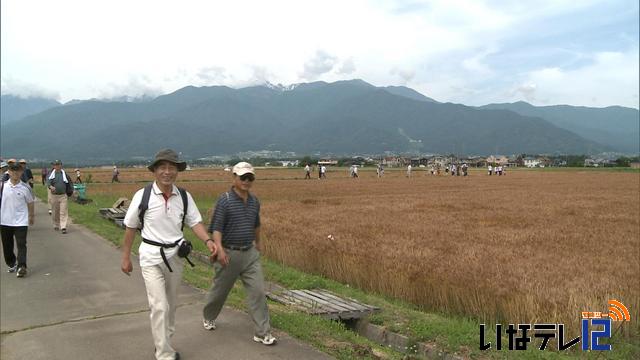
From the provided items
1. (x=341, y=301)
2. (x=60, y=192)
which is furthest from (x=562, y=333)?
(x=60, y=192)

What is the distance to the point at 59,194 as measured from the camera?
1329 cm

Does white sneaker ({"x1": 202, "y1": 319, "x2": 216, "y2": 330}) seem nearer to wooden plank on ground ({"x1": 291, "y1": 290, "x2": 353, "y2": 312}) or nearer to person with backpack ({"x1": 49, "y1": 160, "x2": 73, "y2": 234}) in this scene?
wooden plank on ground ({"x1": 291, "y1": 290, "x2": 353, "y2": 312})

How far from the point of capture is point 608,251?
33.5 feet

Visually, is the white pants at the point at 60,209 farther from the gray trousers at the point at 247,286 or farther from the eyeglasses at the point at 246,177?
the eyeglasses at the point at 246,177

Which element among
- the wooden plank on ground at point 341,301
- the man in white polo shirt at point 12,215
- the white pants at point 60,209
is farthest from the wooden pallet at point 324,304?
the white pants at point 60,209

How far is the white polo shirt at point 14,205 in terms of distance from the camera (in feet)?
28.4

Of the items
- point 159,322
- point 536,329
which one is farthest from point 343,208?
point 159,322

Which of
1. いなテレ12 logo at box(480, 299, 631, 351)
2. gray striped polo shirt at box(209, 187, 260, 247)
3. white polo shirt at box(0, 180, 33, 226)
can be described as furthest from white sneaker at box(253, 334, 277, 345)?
white polo shirt at box(0, 180, 33, 226)

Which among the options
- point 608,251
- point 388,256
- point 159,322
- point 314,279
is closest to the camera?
point 159,322

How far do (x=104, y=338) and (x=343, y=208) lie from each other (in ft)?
49.0

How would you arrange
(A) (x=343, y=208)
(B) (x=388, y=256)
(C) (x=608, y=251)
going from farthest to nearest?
1. (A) (x=343, y=208)
2. (C) (x=608, y=251)
3. (B) (x=388, y=256)

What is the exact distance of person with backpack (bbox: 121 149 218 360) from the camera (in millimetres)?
4555

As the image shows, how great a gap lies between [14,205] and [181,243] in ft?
17.9

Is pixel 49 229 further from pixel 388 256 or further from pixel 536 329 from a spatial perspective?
pixel 536 329
